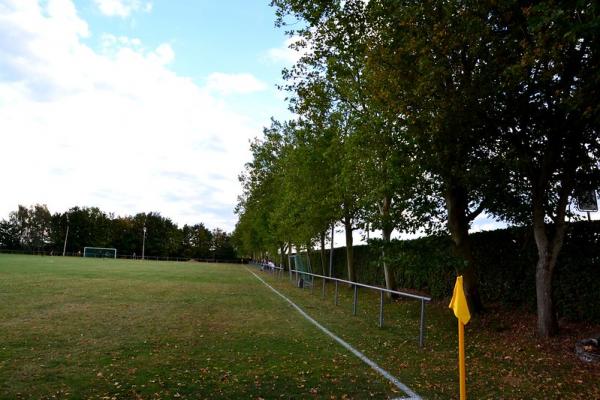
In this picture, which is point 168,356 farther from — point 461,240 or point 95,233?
point 95,233

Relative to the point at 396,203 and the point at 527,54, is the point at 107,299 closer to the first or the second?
the point at 396,203

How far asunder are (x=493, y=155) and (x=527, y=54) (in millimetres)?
3962

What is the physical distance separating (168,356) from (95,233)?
370 ft

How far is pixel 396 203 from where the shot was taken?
504 inches

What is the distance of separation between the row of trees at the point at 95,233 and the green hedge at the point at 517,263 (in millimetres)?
95771

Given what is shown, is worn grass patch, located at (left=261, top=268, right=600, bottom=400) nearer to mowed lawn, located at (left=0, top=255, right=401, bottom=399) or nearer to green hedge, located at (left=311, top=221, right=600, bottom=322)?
green hedge, located at (left=311, top=221, right=600, bottom=322)

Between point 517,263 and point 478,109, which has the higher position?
point 478,109

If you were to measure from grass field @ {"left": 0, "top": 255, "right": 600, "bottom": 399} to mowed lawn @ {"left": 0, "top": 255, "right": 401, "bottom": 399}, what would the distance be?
0.06 ft

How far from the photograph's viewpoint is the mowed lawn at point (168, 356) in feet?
19.0

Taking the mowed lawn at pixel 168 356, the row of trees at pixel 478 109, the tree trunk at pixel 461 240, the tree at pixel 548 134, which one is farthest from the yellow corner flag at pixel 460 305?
the tree trunk at pixel 461 240

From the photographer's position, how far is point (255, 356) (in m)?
7.76

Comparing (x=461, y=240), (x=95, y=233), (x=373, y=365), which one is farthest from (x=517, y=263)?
(x=95, y=233)

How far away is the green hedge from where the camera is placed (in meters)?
9.72

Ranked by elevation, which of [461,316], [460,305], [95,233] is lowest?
[461,316]
